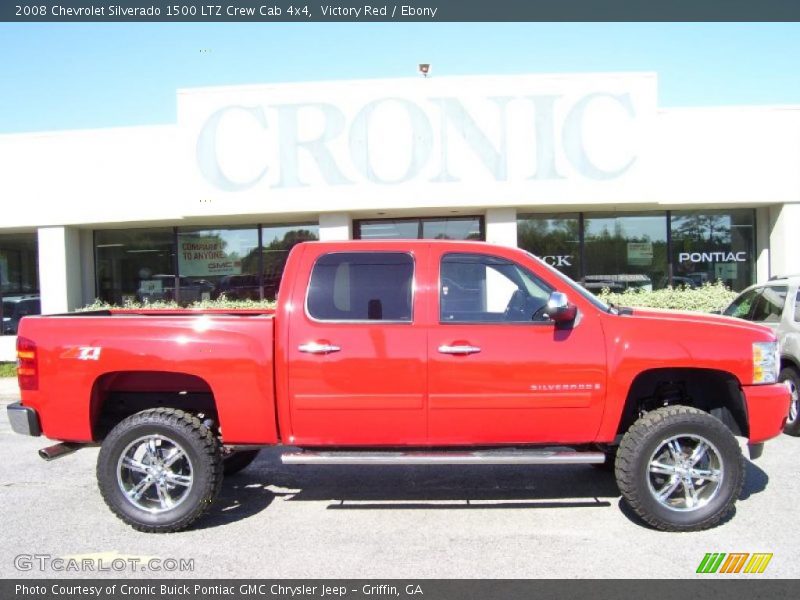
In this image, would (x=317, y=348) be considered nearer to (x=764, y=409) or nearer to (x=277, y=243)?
(x=764, y=409)

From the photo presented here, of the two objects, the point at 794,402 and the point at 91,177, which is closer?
the point at 794,402

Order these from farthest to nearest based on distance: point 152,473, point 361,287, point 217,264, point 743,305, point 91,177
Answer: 1. point 217,264
2. point 91,177
3. point 743,305
4. point 361,287
5. point 152,473

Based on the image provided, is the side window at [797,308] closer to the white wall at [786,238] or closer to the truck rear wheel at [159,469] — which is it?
the truck rear wheel at [159,469]

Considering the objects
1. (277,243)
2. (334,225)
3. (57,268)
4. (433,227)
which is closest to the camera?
(334,225)

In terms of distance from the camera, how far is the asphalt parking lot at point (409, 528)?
3969 mm

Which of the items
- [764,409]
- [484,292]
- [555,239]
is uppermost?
[555,239]

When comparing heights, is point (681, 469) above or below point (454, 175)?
below

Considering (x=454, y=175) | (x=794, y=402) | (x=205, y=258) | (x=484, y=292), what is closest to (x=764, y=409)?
(x=484, y=292)

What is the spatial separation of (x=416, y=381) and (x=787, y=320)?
5307mm

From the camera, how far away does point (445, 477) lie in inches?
232

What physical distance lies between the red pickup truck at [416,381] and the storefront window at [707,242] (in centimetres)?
1029

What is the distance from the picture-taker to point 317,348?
4.52 m

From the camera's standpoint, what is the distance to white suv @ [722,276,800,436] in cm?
722

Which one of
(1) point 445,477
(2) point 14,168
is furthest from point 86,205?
(1) point 445,477
